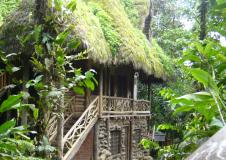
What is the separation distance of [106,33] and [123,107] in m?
2.53

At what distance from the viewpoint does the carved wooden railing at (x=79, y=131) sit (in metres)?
7.89

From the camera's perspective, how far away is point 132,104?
12.6m

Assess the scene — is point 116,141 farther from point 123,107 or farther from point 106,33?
point 106,33

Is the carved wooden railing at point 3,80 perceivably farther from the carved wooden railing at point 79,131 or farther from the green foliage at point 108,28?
the green foliage at point 108,28

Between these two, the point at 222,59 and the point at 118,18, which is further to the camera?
the point at 118,18

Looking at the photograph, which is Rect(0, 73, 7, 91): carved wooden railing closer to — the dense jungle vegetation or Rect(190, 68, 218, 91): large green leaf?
the dense jungle vegetation

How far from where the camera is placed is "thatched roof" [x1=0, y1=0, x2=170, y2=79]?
896 cm

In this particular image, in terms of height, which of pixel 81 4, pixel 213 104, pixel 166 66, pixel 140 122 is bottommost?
pixel 140 122

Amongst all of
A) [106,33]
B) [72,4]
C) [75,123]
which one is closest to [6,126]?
[72,4]

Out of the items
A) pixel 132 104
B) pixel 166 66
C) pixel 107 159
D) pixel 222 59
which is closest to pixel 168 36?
pixel 166 66

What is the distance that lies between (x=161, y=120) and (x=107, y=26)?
767cm

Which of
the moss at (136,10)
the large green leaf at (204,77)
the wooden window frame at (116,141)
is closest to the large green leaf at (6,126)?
the large green leaf at (204,77)

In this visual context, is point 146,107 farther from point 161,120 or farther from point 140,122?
point 161,120

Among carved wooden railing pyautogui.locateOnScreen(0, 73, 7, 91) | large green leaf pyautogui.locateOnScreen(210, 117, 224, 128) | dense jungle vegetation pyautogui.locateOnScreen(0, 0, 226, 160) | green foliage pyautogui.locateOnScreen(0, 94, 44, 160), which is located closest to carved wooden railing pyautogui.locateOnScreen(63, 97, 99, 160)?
dense jungle vegetation pyautogui.locateOnScreen(0, 0, 226, 160)
